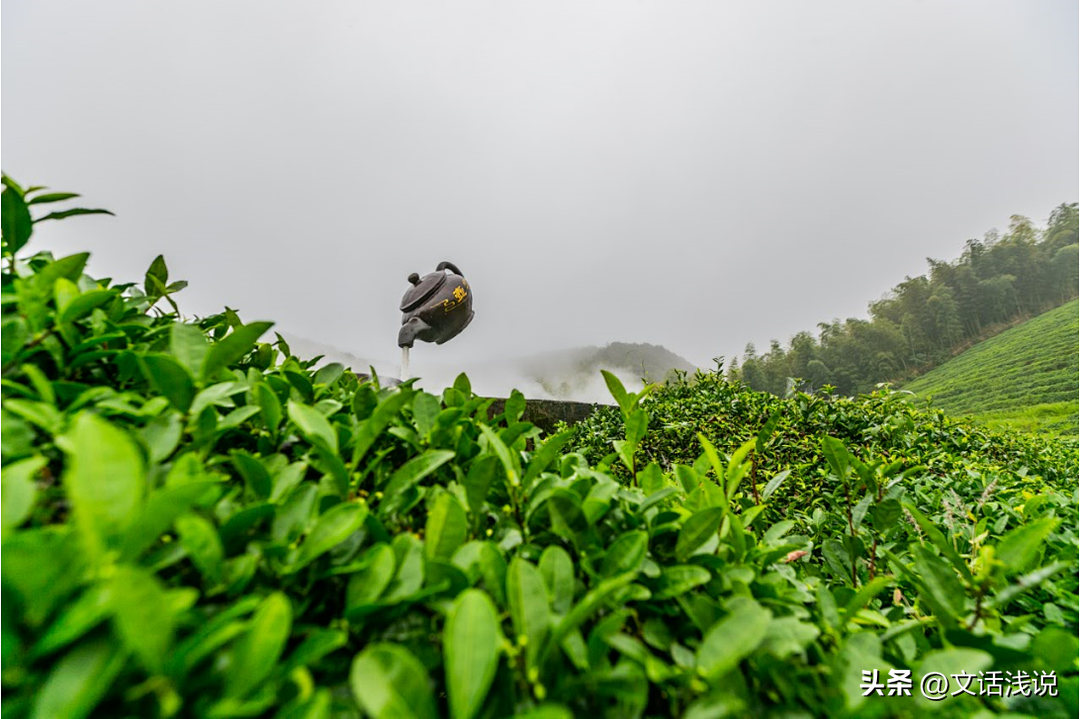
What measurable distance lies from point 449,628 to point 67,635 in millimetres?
289

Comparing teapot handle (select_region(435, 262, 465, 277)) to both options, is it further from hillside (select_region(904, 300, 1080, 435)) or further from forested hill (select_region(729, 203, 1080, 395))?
forested hill (select_region(729, 203, 1080, 395))

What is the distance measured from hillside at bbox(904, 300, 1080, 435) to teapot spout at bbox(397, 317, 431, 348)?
2180cm

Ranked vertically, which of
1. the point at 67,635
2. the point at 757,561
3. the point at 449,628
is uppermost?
the point at 67,635

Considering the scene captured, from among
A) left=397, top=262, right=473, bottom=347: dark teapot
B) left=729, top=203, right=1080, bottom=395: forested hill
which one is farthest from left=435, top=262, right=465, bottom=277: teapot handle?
left=729, top=203, right=1080, bottom=395: forested hill

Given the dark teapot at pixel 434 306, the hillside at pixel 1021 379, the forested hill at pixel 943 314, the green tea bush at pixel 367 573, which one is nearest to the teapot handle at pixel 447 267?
the dark teapot at pixel 434 306

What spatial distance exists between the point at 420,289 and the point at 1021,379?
35115 millimetres

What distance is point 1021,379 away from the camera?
86.6 ft

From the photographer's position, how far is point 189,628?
0.43m

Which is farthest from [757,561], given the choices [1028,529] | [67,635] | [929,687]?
[67,635]

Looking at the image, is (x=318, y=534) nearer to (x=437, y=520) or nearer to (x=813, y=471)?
(x=437, y=520)

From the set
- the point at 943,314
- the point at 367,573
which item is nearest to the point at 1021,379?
the point at 943,314

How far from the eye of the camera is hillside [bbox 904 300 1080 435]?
69.5 ft

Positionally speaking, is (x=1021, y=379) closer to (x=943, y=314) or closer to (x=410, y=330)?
(x=943, y=314)

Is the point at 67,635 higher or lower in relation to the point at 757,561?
higher
